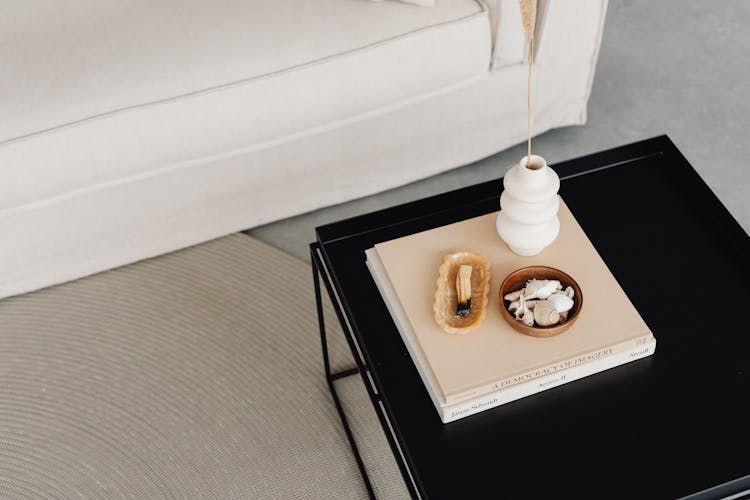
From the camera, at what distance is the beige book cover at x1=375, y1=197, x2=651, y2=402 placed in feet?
3.50

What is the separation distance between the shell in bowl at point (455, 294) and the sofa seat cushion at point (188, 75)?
0.57 meters

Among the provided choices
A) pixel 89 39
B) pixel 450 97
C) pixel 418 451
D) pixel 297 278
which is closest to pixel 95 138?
pixel 89 39

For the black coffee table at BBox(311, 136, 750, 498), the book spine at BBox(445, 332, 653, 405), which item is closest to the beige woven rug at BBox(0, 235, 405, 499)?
the black coffee table at BBox(311, 136, 750, 498)

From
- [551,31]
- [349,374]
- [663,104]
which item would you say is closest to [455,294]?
[349,374]

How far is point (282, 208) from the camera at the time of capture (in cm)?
179

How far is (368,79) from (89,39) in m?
0.54

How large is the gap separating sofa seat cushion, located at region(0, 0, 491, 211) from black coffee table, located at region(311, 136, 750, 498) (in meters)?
0.41

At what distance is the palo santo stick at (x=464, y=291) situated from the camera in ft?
3.71

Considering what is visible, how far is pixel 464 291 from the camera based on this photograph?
3.71ft

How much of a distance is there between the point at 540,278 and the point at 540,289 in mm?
49

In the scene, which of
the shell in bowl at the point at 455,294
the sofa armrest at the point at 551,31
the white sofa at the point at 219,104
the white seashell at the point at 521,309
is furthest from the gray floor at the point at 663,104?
the white seashell at the point at 521,309

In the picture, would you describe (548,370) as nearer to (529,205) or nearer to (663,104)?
(529,205)

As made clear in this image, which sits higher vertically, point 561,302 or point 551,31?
point 551,31

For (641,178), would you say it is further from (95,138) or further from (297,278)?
(95,138)
